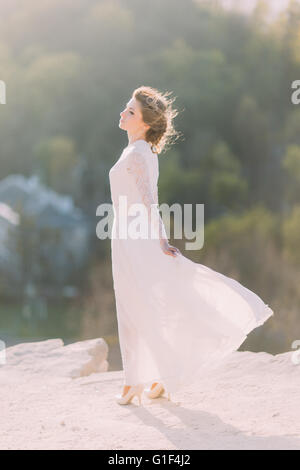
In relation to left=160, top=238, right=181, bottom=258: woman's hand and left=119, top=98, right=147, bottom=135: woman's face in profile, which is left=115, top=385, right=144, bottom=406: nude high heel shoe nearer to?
left=160, top=238, right=181, bottom=258: woman's hand

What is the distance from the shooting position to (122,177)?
2.49m

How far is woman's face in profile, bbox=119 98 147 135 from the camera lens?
2.57 m

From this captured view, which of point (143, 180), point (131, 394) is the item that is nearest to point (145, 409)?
point (131, 394)

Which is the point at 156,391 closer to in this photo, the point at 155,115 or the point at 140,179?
the point at 140,179

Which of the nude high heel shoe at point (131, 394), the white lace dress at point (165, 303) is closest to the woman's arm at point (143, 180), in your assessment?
the white lace dress at point (165, 303)

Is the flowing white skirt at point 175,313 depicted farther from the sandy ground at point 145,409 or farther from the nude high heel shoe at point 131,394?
the sandy ground at point 145,409

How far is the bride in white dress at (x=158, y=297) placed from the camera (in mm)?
2426

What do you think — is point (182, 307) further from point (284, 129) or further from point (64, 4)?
point (64, 4)

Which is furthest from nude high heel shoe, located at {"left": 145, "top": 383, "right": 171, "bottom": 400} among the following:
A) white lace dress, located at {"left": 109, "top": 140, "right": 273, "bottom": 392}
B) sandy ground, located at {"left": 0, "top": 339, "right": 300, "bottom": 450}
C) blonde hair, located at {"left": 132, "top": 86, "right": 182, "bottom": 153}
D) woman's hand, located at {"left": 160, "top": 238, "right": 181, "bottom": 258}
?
blonde hair, located at {"left": 132, "top": 86, "right": 182, "bottom": 153}

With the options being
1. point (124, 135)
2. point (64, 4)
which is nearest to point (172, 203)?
point (124, 135)

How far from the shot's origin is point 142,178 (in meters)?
2.44

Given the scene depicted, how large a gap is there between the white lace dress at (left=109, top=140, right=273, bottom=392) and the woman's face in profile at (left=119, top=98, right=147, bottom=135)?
8cm

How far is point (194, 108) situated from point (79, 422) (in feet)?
39.0
